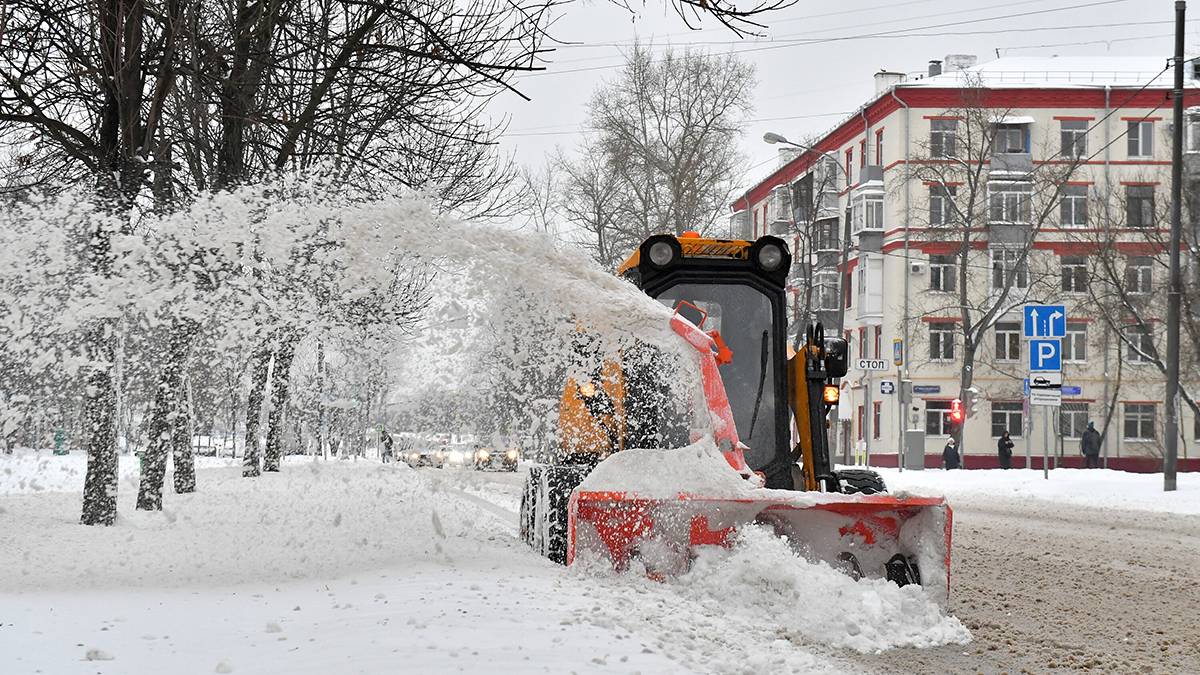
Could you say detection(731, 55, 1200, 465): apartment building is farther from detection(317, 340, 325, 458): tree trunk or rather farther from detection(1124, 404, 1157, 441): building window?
detection(317, 340, 325, 458): tree trunk

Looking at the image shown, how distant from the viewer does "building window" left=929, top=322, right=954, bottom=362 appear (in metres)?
49.9

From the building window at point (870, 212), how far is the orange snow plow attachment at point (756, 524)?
149 ft

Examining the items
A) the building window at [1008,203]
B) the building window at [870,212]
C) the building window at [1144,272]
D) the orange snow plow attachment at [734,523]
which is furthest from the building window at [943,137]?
the orange snow plow attachment at [734,523]

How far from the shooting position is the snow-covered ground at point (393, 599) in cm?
538

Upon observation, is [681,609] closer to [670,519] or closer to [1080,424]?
[670,519]

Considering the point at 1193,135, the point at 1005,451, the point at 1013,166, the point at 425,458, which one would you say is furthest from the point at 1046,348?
the point at 1193,135

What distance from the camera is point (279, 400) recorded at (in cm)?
1055

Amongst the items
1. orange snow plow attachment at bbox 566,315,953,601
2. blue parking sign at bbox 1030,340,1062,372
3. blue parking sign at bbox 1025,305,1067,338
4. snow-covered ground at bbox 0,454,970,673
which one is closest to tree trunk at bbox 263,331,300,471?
snow-covered ground at bbox 0,454,970,673

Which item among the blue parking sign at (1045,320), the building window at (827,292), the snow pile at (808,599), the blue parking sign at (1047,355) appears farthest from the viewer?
the building window at (827,292)

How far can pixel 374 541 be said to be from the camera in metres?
8.81

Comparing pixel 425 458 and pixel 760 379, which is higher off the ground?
pixel 760 379

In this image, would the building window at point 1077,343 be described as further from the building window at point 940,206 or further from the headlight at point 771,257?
the headlight at point 771,257

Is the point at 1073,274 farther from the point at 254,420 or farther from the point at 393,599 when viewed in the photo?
the point at 393,599

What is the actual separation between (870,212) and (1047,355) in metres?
30.6
